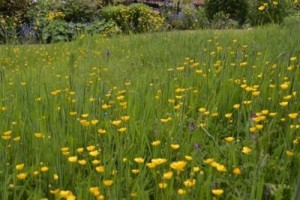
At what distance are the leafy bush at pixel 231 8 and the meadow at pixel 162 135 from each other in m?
7.16

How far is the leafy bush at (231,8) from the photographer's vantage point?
1098cm

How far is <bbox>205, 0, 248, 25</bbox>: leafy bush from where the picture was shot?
10977mm

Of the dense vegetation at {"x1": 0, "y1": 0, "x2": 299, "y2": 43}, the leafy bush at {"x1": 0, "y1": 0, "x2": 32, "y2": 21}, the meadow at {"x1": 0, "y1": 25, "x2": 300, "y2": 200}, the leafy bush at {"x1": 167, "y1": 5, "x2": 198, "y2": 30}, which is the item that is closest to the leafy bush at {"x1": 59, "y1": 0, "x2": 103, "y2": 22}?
the dense vegetation at {"x1": 0, "y1": 0, "x2": 299, "y2": 43}

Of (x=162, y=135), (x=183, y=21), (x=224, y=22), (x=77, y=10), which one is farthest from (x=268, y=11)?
(x=162, y=135)

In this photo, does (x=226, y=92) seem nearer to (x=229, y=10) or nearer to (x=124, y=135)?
(x=124, y=135)

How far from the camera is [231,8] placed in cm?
1105

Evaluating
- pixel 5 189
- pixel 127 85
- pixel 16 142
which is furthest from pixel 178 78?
pixel 5 189

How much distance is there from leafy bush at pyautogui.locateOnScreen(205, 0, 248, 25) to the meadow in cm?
716

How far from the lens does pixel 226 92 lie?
274 cm

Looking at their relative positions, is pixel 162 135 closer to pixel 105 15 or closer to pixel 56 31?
pixel 56 31

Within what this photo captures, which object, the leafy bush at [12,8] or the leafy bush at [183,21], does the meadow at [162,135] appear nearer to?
the leafy bush at [183,21]

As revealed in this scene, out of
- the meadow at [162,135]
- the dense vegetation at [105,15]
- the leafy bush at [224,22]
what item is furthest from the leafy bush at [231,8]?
the meadow at [162,135]

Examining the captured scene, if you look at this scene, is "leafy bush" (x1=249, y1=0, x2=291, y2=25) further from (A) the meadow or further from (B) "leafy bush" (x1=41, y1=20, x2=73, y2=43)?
(A) the meadow

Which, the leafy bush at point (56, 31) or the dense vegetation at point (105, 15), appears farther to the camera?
the dense vegetation at point (105, 15)
